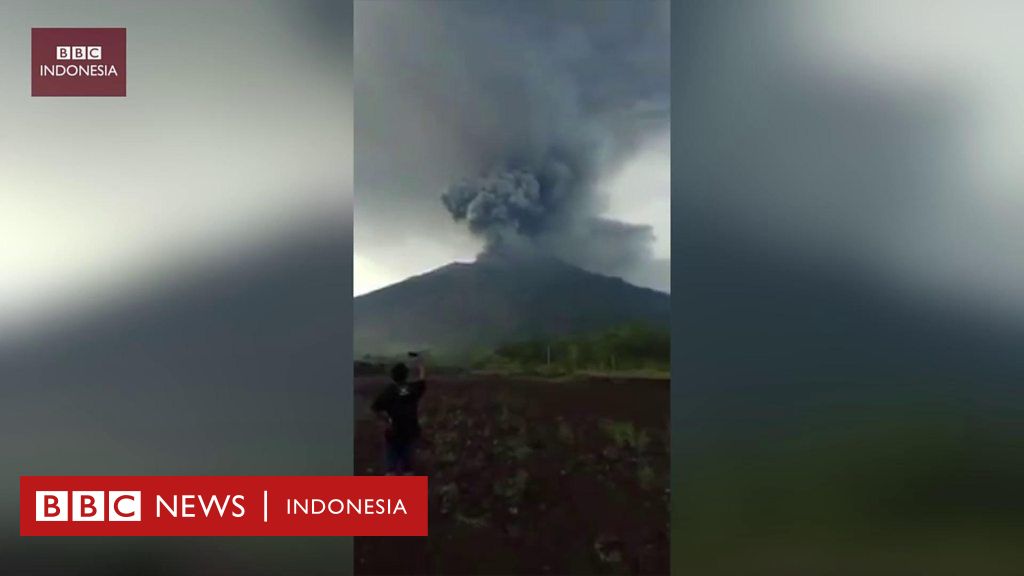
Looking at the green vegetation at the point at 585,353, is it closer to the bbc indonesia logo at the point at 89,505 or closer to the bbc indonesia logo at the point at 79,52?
the bbc indonesia logo at the point at 89,505

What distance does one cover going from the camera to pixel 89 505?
2.49 m

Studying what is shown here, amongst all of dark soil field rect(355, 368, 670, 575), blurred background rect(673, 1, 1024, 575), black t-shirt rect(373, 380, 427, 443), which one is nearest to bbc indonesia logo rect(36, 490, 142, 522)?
dark soil field rect(355, 368, 670, 575)

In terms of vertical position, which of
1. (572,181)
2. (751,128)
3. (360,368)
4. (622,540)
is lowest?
(622,540)

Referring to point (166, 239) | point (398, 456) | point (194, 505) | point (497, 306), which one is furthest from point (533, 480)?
point (166, 239)

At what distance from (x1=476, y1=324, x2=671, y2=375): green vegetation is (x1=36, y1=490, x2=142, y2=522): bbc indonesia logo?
1.24 metres

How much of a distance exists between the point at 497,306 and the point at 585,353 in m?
0.33

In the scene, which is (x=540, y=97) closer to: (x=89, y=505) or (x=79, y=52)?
(x=79, y=52)

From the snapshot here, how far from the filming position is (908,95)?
253 centimetres

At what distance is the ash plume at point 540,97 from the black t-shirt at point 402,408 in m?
0.55

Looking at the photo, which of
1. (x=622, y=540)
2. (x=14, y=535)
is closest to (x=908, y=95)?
(x=622, y=540)

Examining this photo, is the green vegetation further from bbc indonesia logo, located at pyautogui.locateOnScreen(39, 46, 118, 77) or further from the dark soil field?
bbc indonesia logo, located at pyautogui.locateOnScreen(39, 46, 118, 77)

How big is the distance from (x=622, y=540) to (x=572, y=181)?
47.7 inches

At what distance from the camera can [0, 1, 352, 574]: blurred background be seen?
8.16ft

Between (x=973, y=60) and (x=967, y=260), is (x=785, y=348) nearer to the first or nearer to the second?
(x=967, y=260)
